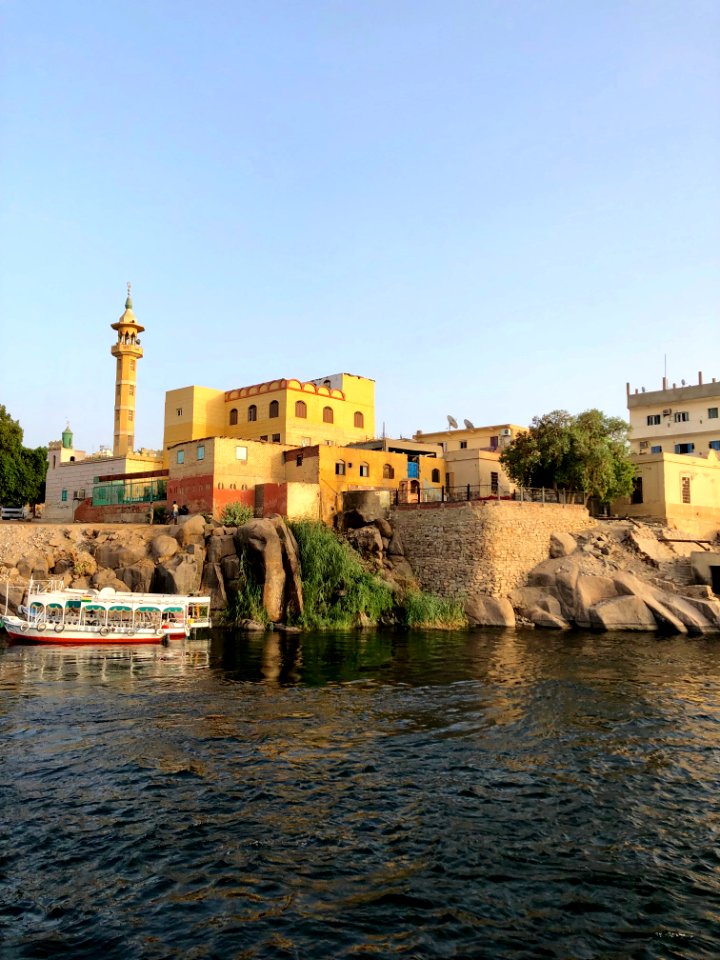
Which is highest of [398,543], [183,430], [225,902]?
[183,430]

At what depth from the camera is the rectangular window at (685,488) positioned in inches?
2089

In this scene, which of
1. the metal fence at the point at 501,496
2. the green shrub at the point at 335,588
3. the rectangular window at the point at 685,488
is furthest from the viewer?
the rectangular window at the point at 685,488

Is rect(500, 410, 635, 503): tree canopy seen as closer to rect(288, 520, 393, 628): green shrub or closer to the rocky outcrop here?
the rocky outcrop

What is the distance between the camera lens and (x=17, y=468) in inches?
2562

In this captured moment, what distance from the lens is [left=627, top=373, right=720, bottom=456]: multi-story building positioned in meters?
67.8

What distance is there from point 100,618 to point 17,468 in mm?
36305

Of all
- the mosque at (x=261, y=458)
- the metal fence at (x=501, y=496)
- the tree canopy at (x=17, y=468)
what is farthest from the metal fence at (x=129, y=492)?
the metal fence at (x=501, y=496)

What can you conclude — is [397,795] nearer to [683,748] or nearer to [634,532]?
[683,748]

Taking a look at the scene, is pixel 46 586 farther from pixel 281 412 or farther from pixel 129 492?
pixel 281 412

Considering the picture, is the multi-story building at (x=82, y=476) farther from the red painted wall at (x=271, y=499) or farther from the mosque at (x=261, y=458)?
the red painted wall at (x=271, y=499)

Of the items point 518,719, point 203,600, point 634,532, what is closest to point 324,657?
point 203,600

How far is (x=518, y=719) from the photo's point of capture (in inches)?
771

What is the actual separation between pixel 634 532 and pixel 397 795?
34.9m

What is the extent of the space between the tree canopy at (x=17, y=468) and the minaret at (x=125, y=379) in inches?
285
